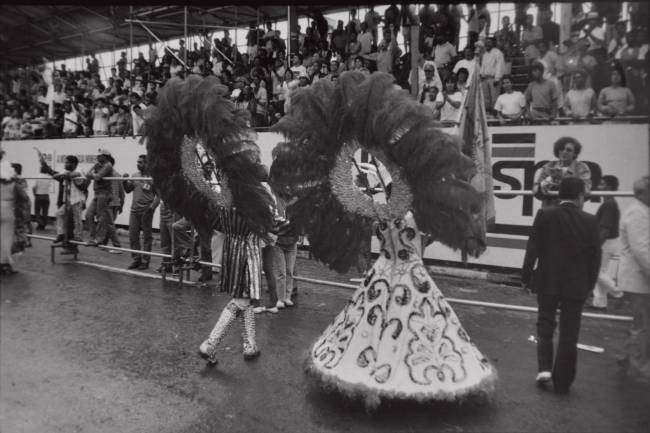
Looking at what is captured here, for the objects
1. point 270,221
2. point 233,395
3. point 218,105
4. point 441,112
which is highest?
point 441,112

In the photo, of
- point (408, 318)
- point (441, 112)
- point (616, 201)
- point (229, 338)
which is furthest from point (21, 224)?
point (616, 201)

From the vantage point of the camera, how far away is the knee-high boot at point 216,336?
12.1 ft

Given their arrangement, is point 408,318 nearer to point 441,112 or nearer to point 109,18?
point 109,18

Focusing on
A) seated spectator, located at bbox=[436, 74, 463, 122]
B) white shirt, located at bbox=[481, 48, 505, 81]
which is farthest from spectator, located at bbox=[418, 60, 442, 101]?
white shirt, located at bbox=[481, 48, 505, 81]

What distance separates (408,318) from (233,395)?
3.84 ft

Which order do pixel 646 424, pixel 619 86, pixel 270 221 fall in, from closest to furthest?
pixel 619 86 < pixel 646 424 < pixel 270 221

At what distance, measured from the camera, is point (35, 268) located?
23.9ft

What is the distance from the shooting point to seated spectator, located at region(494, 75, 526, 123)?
5090mm

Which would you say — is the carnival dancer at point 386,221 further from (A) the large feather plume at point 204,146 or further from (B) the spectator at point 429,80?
(B) the spectator at point 429,80

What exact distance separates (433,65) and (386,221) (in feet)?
9.88

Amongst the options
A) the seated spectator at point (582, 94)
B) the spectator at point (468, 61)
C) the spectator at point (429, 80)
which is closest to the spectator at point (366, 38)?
the spectator at point (468, 61)

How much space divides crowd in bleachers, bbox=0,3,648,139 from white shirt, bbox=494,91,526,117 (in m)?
0.01

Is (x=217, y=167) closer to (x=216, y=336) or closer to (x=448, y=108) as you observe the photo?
(x=216, y=336)

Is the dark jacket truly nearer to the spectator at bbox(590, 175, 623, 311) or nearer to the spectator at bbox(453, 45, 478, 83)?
the spectator at bbox(590, 175, 623, 311)
